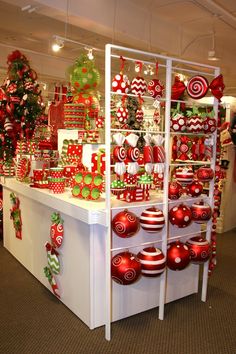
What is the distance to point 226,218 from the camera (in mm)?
5770

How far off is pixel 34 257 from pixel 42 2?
280 cm

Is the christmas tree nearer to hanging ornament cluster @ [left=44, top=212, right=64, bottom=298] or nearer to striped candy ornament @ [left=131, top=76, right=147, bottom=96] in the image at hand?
hanging ornament cluster @ [left=44, top=212, right=64, bottom=298]

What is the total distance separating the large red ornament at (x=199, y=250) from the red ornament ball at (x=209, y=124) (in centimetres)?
101

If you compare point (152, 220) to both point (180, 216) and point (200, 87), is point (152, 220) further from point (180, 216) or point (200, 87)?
point (200, 87)

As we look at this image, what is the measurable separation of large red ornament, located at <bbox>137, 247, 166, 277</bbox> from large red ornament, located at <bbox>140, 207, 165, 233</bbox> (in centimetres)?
20

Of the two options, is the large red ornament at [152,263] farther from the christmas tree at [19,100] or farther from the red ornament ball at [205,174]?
the christmas tree at [19,100]

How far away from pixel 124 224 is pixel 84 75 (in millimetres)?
1645

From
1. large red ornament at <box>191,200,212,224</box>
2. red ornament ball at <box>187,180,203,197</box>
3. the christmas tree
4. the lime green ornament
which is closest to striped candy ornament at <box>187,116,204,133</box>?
red ornament ball at <box>187,180,203,197</box>

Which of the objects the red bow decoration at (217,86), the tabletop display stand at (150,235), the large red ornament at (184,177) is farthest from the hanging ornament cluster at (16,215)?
the red bow decoration at (217,86)

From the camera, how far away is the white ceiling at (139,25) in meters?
4.14

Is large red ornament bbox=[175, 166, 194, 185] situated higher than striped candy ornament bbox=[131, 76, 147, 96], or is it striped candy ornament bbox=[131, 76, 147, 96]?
striped candy ornament bbox=[131, 76, 147, 96]

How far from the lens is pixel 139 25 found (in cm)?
467

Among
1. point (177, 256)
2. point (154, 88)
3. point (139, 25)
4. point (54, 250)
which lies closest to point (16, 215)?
point (54, 250)

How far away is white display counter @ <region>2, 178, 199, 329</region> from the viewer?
8.78 ft
